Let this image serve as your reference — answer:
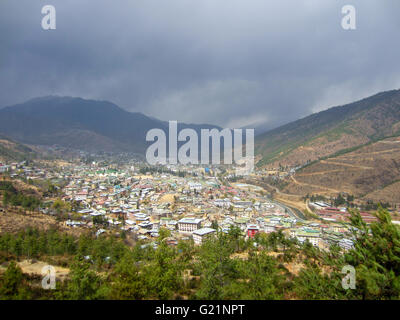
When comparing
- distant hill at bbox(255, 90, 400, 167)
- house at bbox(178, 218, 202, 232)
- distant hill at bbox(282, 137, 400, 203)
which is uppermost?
distant hill at bbox(255, 90, 400, 167)

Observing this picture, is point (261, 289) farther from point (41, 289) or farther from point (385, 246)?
point (41, 289)

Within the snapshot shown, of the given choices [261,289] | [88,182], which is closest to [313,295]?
[261,289]

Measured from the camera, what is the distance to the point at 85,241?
1978 cm

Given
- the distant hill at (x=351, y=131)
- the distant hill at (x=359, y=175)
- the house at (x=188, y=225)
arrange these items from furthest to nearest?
the distant hill at (x=351, y=131) < the distant hill at (x=359, y=175) < the house at (x=188, y=225)

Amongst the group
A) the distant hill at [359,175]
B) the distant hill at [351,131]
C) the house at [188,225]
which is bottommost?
the house at [188,225]

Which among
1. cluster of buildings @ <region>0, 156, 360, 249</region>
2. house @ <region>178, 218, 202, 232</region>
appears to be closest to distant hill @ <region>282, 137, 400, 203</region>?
cluster of buildings @ <region>0, 156, 360, 249</region>

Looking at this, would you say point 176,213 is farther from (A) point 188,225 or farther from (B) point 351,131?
(B) point 351,131

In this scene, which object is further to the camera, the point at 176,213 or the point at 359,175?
the point at 359,175

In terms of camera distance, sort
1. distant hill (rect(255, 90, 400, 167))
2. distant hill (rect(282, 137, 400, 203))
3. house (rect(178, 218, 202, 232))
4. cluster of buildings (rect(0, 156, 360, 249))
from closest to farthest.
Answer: cluster of buildings (rect(0, 156, 360, 249))
house (rect(178, 218, 202, 232))
distant hill (rect(282, 137, 400, 203))
distant hill (rect(255, 90, 400, 167))

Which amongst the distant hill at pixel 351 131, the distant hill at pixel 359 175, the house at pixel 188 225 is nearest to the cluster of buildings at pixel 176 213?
the house at pixel 188 225

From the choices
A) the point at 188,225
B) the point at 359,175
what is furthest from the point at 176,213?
the point at 359,175

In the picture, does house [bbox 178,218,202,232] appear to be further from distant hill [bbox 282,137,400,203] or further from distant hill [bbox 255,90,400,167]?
distant hill [bbox 255,90,400,167]

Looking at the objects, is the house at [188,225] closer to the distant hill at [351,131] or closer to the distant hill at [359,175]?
the distant hill at [359,175]

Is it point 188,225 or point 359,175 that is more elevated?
point 359,175
